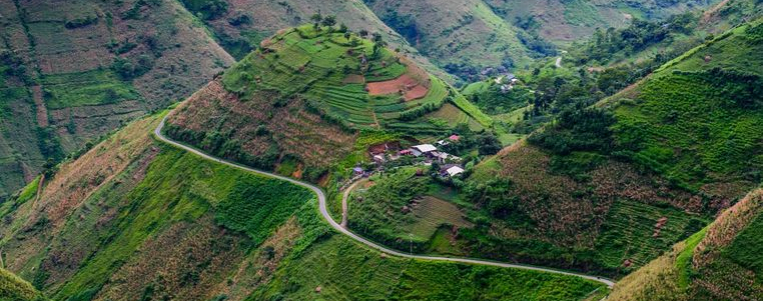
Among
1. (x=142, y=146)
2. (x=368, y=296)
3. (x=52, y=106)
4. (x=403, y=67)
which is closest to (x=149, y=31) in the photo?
(x=52, y=106)

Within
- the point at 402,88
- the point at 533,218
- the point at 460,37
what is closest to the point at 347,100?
the point at 402,88

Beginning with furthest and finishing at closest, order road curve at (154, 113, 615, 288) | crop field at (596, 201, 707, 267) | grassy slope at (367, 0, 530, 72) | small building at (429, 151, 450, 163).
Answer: grassy slope at (367, 0, 530, 72), small building at (429, 151, 450, 163), road curve at (154, 113, 615, 288), crop field at (596, 201, 707, 267)

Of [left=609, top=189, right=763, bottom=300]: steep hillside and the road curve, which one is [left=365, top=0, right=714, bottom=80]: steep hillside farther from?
[left=609, top=189, right=763, bottom=300]: steep hillside

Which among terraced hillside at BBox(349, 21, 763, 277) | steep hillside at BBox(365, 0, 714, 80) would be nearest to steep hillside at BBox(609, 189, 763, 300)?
terraced hillside at BBox(349, 21, 763, 277)

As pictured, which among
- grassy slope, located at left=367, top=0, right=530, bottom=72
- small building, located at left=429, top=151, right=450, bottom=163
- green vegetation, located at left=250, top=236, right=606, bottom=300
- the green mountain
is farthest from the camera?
grassy slope, located at left=367, top=0, right=530, bottom=72

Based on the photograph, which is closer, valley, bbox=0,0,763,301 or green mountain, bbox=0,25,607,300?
valley, bbox=0,0,763,301

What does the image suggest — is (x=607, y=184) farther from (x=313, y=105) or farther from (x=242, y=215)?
(x=242, y=215)

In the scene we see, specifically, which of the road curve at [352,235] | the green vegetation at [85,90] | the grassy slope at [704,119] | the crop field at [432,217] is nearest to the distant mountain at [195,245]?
the road curve at [352,235]

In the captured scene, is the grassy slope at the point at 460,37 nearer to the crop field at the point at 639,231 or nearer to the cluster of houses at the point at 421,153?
the cluster of houses at the point at 421,153

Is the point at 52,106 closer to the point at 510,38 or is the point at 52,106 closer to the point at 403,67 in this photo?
the point at 403,67
